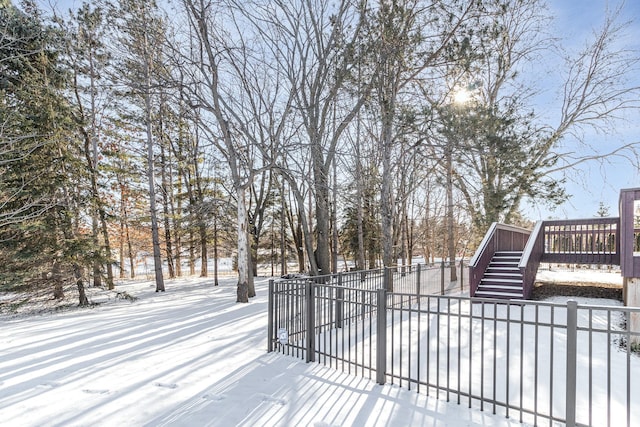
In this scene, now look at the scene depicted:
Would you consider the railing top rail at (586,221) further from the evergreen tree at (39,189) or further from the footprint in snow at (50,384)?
the evergreen tree at (39,189)

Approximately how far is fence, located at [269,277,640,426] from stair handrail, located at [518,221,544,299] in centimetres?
249

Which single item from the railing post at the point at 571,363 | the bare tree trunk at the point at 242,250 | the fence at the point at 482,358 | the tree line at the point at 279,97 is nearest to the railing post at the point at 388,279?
the fence at the point at 482,358

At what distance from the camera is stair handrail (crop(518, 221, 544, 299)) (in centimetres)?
868

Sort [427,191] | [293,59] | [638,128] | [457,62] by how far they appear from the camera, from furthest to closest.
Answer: [427,191] → [638,128] → [293,59] → [457,62]

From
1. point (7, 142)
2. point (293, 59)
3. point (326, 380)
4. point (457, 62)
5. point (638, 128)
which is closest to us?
point (326, 380)

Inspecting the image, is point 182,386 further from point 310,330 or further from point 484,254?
point 484,254

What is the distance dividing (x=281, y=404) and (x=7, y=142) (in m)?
9.18

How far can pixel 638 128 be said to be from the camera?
12875 millimetres

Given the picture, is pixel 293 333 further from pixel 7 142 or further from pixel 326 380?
pixel 7 142

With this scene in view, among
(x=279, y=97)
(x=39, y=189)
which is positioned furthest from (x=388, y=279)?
(x=39, y=189)

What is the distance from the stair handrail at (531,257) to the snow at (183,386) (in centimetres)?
680

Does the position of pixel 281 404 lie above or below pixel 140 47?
below

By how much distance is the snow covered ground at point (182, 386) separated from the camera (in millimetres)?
3010

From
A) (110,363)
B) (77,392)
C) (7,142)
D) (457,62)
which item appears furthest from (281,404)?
(457,62)
